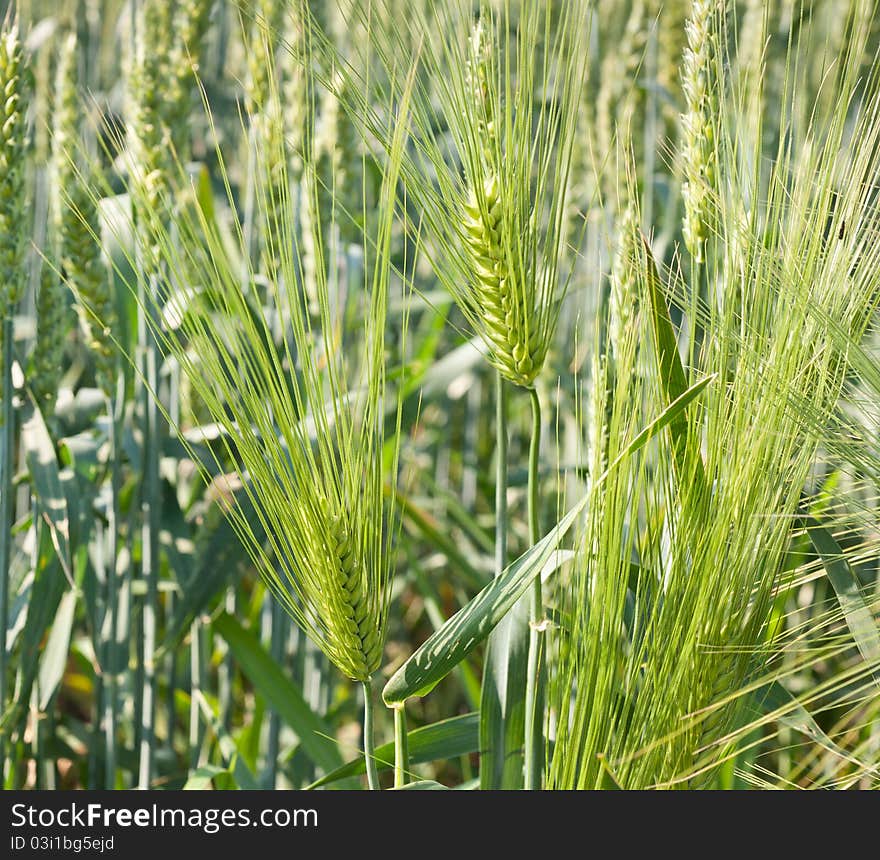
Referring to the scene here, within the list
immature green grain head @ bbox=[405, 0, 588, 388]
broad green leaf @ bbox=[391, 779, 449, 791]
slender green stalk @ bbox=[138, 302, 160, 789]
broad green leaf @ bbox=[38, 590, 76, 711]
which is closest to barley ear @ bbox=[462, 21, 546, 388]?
immature green grain head @ bbox=[405, 0, 588, 388]

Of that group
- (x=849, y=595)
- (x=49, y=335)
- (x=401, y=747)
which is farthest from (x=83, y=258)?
(x=849, y=595)

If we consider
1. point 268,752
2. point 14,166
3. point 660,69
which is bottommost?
point 268,752

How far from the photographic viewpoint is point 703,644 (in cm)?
56

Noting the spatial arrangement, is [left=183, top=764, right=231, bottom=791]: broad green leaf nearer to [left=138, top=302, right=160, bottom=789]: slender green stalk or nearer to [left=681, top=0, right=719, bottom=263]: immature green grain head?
[left=138, top=302, right=160, bottom=789]: slender green stalk

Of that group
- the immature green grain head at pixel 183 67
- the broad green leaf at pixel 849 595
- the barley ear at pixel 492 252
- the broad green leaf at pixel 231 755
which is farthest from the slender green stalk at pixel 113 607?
the broad green leaf at pixel 849 595

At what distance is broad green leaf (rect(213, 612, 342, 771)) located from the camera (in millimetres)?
934

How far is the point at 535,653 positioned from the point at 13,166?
57 centimetres

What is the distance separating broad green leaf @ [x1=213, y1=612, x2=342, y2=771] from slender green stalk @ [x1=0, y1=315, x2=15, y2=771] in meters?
0.21

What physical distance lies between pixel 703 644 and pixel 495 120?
340mm

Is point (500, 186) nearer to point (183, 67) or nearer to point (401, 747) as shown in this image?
point (401, 747)

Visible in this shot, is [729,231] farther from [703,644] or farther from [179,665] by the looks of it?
[179,665]

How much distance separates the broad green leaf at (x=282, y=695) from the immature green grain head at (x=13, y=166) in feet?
1.28

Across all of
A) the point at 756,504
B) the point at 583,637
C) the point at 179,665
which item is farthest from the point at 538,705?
the point at 179,665

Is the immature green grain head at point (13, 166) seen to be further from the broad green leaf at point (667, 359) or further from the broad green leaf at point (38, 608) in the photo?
the broad green leaf at point (667, 359)
